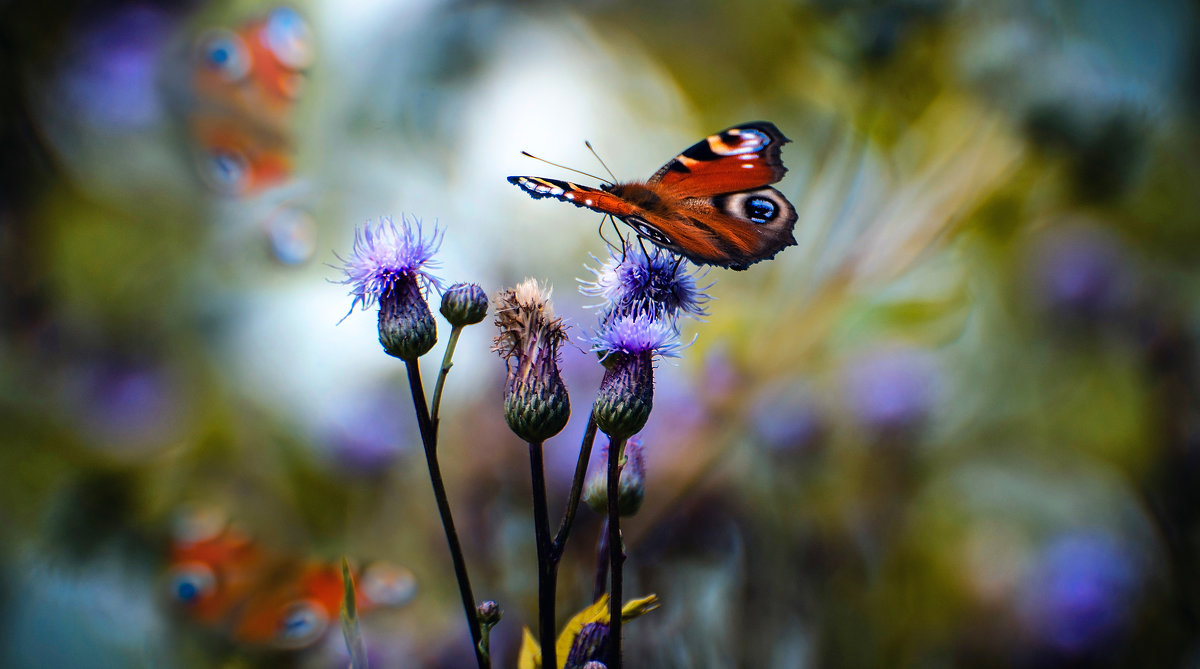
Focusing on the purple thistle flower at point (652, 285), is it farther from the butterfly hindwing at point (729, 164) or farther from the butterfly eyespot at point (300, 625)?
the butterfly eyespot at point (300, 625)

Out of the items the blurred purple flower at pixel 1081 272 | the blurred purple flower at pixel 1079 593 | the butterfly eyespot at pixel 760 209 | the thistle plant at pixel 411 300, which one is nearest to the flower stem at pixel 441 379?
the thistle plant at pixel 411 300

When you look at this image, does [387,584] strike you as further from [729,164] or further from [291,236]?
[729,164]

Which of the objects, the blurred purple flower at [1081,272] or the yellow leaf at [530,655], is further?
the blurred purple flower at [1081,272]

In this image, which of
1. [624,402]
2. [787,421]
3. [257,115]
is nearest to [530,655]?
[624,402]

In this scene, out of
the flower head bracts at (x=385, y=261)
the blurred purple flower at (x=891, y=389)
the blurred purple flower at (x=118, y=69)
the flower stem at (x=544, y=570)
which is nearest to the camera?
the flower stem at (x=544, y=570)

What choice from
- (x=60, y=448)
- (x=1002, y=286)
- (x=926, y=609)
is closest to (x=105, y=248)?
(x=60, y=448)

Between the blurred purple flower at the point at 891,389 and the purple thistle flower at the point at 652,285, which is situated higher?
the blurred purple flower at the point at 891,389

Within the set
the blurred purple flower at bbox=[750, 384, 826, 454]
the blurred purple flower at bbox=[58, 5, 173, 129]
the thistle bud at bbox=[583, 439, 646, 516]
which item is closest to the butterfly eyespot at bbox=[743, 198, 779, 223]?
the thistle bud at bbox=[583, 439, 646, 516]

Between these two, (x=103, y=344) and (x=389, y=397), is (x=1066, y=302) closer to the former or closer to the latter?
(x=389, y=397)
